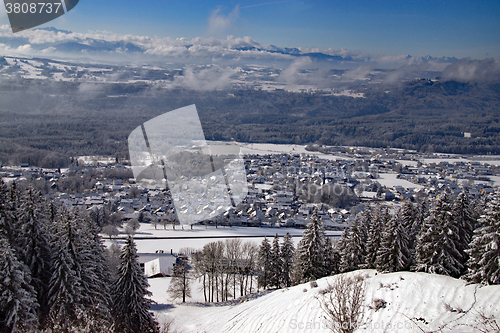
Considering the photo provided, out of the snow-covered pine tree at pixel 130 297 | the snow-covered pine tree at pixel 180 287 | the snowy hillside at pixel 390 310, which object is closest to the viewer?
the snowy hillside at pixel 390 310

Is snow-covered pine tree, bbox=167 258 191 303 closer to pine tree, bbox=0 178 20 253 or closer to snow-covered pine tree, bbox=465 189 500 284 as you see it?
pine tree, bbox=0 178 20 253

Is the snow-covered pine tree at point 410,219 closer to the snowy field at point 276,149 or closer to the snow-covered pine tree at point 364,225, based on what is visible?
the snow-covered pine tree at point 364,225

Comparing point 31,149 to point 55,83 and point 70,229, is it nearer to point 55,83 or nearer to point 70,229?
point 70,229

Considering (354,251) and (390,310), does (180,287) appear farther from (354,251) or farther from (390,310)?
(390,310)

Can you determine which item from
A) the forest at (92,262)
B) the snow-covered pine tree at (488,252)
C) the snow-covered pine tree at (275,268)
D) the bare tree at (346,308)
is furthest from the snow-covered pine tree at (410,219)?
the bare tree at (346,308)

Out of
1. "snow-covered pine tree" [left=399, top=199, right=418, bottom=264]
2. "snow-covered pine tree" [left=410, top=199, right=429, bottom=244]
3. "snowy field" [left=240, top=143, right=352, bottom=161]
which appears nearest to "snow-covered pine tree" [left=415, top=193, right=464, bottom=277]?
"snow-covered pine tree" [left=399, top=199, right=418, bottom=264]

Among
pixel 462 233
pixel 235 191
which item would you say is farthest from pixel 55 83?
pixel 462 233

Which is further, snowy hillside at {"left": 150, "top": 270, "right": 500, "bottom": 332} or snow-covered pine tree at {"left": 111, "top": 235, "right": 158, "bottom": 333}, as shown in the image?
snow-covered pine tree at {"left": 111, "top": 235, "right": 158, "bottom": 333}
